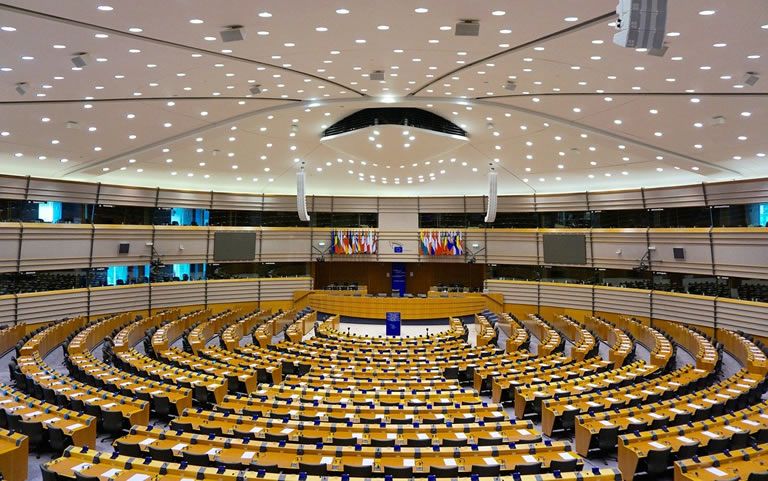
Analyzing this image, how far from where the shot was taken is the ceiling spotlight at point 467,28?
919cm

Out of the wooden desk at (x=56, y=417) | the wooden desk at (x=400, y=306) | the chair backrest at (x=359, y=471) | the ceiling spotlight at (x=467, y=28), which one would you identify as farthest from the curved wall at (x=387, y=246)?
the chair backrest at (x=359, y=471)

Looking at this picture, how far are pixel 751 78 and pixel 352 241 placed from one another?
2421cm

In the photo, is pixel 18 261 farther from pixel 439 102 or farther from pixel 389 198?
pixel 389 198

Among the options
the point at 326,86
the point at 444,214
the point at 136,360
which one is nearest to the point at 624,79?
the point at 326,86

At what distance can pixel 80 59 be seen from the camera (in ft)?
33.7

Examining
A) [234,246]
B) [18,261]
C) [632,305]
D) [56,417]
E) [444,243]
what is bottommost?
[56,417]

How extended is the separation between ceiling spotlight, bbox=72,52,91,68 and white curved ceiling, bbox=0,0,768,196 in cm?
16

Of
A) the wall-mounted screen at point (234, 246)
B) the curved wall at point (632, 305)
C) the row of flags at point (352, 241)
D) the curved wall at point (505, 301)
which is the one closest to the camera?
the curved wall at point (632, 305)

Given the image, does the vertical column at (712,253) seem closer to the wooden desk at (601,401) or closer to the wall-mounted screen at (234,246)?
the wooden desk at (601,401)

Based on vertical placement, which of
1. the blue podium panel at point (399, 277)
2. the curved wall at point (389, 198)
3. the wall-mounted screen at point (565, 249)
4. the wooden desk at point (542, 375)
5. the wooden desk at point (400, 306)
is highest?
the curved wall at point (389, 198)

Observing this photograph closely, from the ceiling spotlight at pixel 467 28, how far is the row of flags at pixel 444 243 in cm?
2311

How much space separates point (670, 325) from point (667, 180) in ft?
25.9

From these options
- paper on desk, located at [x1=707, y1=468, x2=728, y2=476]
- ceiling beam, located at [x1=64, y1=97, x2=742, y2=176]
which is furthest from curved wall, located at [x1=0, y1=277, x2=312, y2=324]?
paper on desk, located at [x1=707, y1=468, x2=728, y2=476]

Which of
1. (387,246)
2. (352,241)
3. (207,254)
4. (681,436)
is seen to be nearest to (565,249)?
(387,246)
